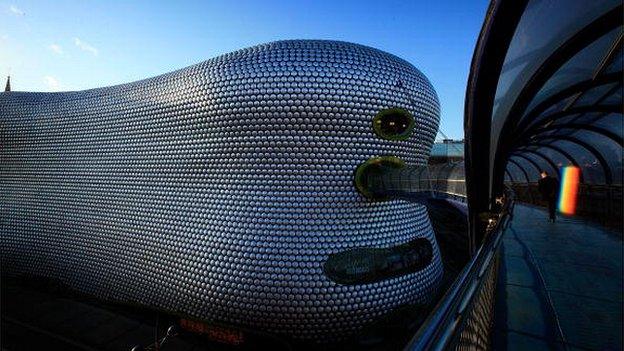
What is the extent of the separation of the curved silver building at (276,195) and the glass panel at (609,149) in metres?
8.52

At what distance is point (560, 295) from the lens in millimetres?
4277

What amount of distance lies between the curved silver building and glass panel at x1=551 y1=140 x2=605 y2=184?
10.2 metres

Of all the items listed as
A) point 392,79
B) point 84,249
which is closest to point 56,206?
point 84,249

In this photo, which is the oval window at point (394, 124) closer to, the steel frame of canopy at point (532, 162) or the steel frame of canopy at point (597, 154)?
the steel frame of canopy at point (597, 154)

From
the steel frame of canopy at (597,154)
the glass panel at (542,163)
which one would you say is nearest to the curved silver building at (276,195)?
the steel frame of canopy at (597,154)

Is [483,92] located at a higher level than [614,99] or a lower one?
lower

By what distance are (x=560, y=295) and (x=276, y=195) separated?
7.22 meters

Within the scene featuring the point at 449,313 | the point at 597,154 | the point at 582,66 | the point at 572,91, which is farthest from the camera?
the point at 597,154

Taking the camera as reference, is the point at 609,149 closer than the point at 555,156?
Yes

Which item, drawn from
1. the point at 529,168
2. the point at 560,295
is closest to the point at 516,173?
the point at 529,168

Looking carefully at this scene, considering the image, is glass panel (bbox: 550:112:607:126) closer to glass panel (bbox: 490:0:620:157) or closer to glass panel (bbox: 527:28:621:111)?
glass panel (bbox: 527:28:621:111)

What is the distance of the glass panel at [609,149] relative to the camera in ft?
45.5

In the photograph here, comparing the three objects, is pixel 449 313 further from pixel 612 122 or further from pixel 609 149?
pixel 609 149

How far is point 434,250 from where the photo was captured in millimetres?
11961
